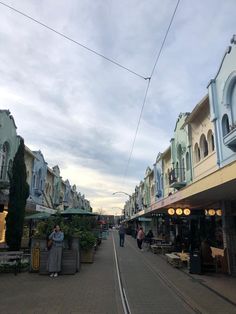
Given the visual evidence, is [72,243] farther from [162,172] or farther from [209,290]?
[162,172]

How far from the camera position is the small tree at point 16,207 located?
16719mm

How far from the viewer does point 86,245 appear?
52.4 feet

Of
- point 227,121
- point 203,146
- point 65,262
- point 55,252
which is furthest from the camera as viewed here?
point 203,146

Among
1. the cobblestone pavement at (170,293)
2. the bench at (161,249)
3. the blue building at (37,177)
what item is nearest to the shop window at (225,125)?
the cobblestone pavement at (170,293)

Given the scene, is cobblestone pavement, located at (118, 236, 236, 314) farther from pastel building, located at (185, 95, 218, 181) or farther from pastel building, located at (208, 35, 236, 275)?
pastel building, located at (185, 95, 218, 181)

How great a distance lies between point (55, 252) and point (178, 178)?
13.3 m

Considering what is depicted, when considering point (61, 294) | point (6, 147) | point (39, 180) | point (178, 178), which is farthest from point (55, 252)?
point (39, 180)

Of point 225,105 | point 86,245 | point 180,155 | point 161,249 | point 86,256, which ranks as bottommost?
point 86,256

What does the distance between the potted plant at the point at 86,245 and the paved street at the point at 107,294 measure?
2508 millimetres

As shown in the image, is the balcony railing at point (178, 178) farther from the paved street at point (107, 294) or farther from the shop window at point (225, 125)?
the paved street at point (107, 294)

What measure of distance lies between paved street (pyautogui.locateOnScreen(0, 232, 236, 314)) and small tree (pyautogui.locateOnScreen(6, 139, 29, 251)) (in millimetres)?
4437

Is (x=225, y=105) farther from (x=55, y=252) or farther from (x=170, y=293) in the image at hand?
(x=55, y=252)

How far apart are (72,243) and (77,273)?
140 cm

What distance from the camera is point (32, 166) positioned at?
3259cm
